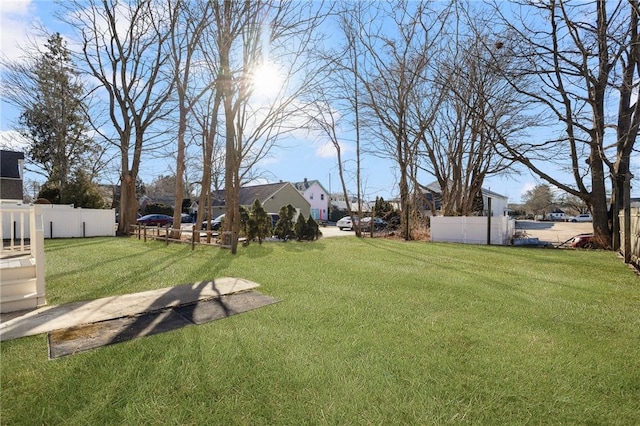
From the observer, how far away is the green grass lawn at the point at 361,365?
1.90 meters

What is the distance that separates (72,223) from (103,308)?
12943 millimetres

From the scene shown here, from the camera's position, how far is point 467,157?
15039 millimetres

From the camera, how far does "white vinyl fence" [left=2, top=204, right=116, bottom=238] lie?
42.5 ft

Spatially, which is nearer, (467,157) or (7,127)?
(467,157)

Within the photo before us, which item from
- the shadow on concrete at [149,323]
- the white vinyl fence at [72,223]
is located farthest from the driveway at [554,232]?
the white vinyl fence at [72,223]

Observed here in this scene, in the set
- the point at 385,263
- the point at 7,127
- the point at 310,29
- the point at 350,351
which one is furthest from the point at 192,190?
the point at 350,351

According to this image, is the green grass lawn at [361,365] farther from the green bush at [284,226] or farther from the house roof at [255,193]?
the house roof at [255,193]

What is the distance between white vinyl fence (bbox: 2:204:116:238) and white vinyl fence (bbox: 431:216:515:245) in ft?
48.6

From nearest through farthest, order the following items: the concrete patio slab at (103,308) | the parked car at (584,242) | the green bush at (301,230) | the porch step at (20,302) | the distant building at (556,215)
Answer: the concrete patio slab at (103,308)
the porch step at (20,302)
the parked car at (584,242)
the green bush at (301,230)
the distant building at (556,215)

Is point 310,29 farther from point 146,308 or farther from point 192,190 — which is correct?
point 192,190

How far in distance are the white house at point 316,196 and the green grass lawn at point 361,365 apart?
3729 cm

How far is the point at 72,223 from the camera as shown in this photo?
1359 cm

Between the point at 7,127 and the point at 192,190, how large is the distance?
22739 millimetres

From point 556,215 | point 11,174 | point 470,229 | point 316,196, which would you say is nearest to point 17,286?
point 470,229
